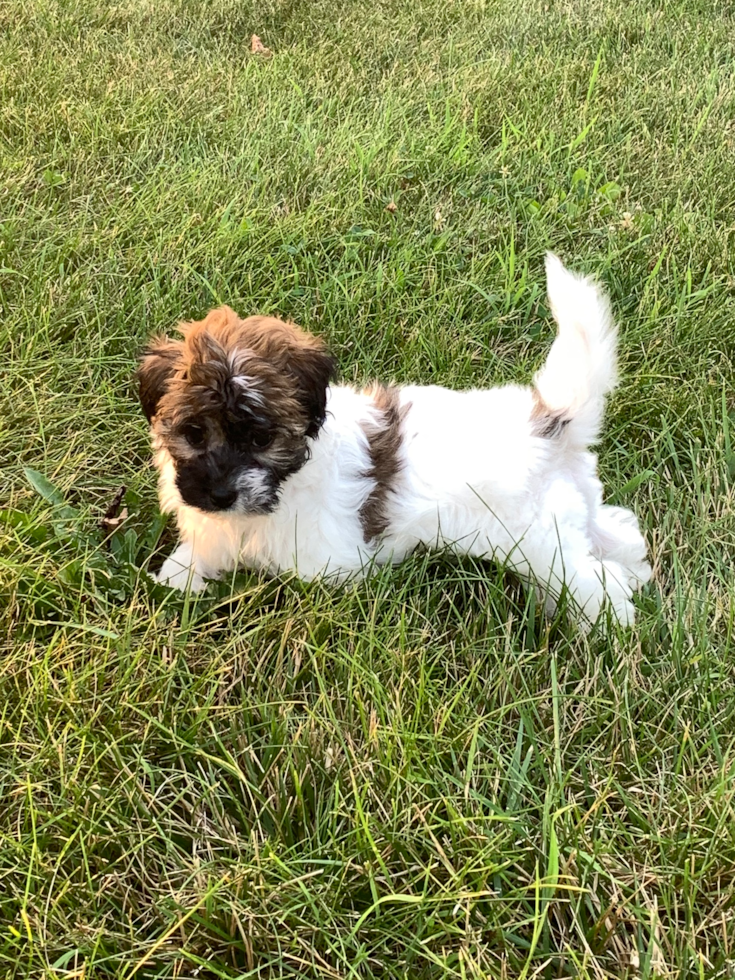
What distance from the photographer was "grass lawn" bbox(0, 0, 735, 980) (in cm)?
167

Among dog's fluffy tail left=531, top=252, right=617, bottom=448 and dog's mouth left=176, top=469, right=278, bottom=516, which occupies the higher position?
dog's fluffy tail left=531, top=252, right=617, bottom=448

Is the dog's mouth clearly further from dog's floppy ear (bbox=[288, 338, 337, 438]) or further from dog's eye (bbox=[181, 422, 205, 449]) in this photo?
dog's floppy ear (bbox=[288, 338, 337, 438])

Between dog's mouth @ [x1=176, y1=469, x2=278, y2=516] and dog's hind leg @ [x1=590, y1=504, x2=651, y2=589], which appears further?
dog's hind leg @ [x1=590, y1=504, x2=651, y2=589]

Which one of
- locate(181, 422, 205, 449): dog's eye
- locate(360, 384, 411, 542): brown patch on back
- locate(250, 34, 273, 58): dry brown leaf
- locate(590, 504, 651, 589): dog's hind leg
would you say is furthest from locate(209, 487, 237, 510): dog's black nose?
locate(250, 34, 273, 58): dry brown leaf

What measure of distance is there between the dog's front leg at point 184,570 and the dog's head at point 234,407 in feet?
1.18

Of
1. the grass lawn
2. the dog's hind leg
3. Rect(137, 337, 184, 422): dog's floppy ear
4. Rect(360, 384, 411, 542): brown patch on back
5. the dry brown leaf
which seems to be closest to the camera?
the grass lawn

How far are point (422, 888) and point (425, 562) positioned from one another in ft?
3.28

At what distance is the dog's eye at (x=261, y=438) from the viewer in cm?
213

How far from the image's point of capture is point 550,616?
8.09ft

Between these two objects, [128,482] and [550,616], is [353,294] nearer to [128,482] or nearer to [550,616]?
[128,482]

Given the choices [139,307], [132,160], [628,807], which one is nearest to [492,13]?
[132,160]

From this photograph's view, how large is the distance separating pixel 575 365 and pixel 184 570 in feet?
4.93

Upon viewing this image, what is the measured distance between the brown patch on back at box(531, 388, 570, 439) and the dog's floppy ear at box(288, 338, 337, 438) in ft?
2.41

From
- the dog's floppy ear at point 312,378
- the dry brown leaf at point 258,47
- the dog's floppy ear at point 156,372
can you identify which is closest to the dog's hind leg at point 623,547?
the dog's floppy ear at point 312,378
